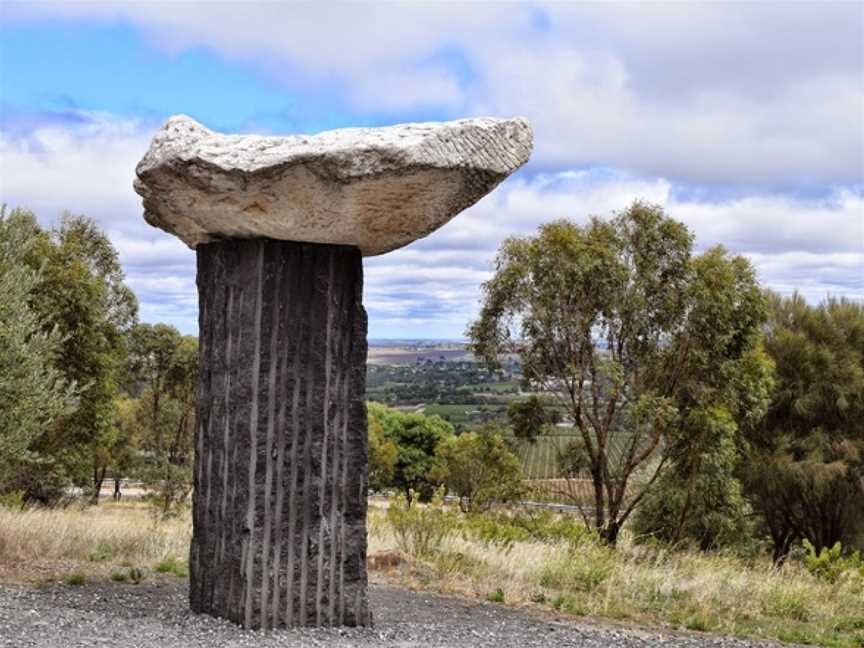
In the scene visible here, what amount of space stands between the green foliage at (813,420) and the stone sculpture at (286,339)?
1488 centimetres

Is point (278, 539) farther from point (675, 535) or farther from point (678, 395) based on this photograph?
point (675, 535)

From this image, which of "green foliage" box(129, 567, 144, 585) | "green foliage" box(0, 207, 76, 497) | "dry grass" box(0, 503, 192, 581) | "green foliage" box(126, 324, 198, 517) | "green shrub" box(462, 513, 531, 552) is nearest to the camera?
"green foliage" box(129, 567, 144, 585)

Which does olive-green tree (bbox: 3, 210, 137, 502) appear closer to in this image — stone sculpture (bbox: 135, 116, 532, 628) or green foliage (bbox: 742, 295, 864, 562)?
stone sculpture (bbox: 135, 116, 532, 628)

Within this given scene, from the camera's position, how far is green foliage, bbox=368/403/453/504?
143 feet

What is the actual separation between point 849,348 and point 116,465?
20970 mm

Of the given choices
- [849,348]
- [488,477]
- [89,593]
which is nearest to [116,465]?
[488,477]

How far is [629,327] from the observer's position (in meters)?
15.9

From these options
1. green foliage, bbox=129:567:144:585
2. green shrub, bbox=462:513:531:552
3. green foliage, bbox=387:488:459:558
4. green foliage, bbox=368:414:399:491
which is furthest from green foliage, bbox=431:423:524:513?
green foliage, bbox=368:414:399:491

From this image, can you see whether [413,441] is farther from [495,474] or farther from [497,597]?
[497,597]

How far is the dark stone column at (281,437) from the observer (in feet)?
22.6

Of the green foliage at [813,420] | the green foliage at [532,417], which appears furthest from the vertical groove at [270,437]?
the green foliage at [813,420]

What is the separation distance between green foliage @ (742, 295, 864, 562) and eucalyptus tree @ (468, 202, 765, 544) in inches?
175

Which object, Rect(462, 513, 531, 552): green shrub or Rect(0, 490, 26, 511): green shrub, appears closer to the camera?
Rect(462, 513, 531, 552): green shrub

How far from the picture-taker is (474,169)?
651 centimetres
